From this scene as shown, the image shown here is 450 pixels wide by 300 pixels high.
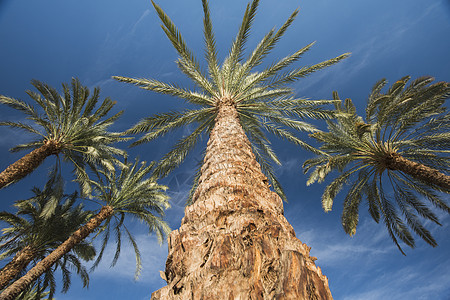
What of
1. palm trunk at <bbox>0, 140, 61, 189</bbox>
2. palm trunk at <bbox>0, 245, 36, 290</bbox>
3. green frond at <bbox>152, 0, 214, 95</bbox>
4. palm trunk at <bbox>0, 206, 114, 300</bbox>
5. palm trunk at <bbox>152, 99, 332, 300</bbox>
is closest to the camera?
palm trunk at <bbox>152, 99, 332, 300</bbox>

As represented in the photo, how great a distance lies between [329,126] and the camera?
8430mm

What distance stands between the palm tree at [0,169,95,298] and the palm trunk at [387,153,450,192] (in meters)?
12.9

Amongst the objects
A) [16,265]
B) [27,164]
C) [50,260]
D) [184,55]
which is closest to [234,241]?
[184,55]

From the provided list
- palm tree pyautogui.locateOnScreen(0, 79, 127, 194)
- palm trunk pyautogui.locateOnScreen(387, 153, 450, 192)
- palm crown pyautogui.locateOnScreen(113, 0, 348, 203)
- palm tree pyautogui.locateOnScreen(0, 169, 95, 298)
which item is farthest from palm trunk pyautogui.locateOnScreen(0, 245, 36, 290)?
palm trunk pyautogui.locateOnScreen(387, 153, 450, 192)

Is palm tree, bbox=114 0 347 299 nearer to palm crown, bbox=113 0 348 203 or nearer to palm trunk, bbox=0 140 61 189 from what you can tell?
palm crown, bbox=113 0 348 203

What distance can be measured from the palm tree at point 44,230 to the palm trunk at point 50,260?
1020mm

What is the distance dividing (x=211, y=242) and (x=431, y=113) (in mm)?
9095

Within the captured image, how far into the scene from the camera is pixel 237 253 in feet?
4.54

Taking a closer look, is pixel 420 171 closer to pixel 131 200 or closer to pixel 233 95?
pixel 233 95

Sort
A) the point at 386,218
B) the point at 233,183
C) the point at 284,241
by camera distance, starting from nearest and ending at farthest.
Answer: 1. the point at 284,241
2. the point at 233,183
3. the point at 386,218

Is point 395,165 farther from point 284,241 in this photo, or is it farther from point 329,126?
point 284,241

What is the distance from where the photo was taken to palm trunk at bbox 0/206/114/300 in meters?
7.27

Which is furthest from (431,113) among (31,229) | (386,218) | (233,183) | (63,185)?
(31,229)

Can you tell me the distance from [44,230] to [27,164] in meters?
3.82
